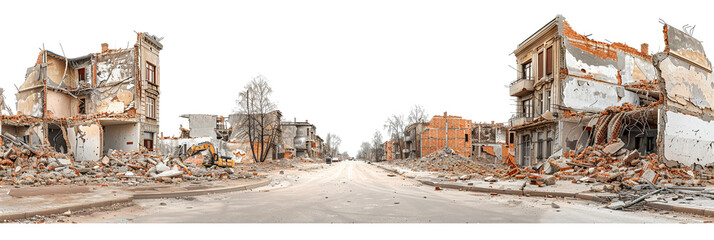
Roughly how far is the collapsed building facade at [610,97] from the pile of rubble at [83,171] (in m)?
19.4

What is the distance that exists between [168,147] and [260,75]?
567 inches

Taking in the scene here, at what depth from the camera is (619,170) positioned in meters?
14.8

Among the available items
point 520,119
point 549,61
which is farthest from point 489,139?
point 549,61

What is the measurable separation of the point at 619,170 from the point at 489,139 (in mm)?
49163

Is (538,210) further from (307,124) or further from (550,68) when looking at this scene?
(307,124)

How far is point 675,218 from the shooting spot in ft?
22.7

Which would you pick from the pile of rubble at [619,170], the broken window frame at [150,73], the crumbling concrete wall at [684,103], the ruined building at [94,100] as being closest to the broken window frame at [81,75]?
the ruined building at [94,100]

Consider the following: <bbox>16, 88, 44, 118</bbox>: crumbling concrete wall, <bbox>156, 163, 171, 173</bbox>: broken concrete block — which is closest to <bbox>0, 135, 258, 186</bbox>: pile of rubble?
<bbox>156, 163, 171, 173</bbox>: broken concrete block

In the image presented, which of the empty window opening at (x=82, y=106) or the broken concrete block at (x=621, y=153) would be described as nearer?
the broken concrete block at (x=621, y=153)

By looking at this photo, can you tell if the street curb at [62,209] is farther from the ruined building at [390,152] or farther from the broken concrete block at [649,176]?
the ruined building at [390,152]

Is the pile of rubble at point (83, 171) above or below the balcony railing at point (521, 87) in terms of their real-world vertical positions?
below

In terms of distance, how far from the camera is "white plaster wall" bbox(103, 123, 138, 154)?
2661cm

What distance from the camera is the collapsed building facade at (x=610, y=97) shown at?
16297 mm

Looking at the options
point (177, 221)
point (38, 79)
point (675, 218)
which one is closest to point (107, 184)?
point (177, 221)
